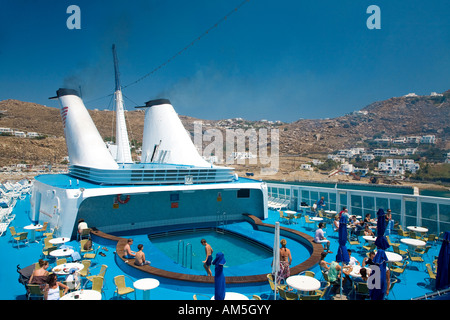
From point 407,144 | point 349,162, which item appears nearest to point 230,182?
point 349,162

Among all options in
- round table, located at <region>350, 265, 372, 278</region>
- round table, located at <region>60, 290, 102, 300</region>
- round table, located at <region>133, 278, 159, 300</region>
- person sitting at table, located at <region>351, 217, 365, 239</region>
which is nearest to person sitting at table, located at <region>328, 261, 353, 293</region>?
round table, located at <region>350, 265, 372, 278</region>

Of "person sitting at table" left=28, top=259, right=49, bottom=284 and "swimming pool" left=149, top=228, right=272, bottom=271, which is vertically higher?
"person sitting at table" left=28, top=259, right=49, bottom=284

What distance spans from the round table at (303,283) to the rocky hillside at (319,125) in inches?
2819

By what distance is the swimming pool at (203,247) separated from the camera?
370 inches

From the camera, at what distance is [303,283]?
550 cm

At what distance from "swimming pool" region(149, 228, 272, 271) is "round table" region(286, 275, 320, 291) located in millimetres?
3564

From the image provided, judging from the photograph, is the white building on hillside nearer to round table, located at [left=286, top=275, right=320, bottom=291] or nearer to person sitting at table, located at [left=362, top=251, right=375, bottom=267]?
person sitting at table, located at [left=362, top=251, right=375, bottom=267]

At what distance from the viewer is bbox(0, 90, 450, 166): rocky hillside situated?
72.9 m

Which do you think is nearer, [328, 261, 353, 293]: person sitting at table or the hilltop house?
[328, 261, 353, 293]: person sitting at table

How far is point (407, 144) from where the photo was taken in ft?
372

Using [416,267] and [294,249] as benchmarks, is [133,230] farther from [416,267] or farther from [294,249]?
[416,267]

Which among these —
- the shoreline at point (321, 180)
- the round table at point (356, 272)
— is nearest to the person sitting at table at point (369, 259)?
the round table at point (356, 272)

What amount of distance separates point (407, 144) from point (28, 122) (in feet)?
454

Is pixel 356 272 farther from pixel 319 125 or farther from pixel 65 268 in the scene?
pixel 319 125
